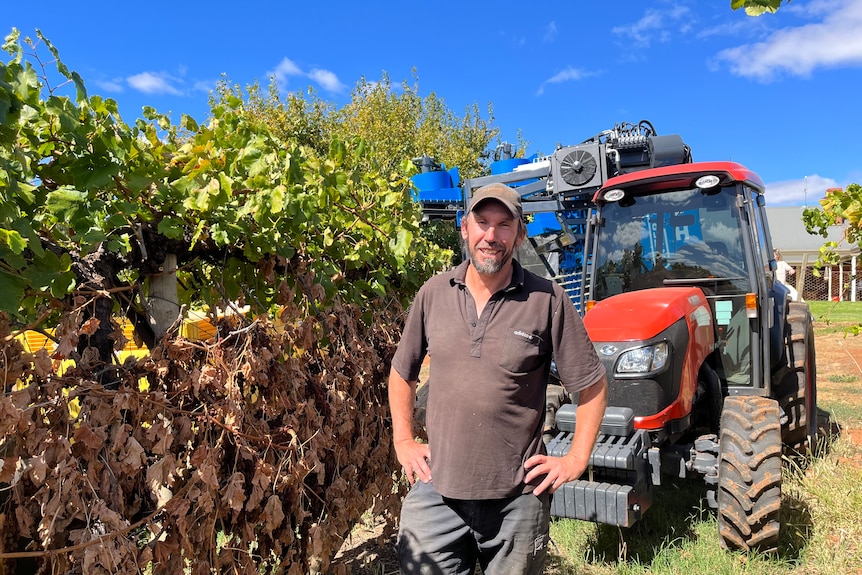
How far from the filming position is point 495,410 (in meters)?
2.46

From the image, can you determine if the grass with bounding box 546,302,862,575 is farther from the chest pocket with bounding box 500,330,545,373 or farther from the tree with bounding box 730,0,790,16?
the tree with bounding box 730,0,790,16

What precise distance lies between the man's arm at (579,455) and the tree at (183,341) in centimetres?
111

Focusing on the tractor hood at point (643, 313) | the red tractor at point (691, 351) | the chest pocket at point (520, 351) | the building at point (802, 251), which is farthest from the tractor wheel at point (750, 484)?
the building at point (802, 251)

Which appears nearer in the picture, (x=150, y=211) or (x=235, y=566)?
(x=150, y=211)

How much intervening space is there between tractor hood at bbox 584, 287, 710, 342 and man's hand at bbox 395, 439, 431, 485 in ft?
6.25

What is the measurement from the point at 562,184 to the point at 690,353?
3.11m

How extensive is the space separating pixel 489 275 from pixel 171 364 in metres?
1.27

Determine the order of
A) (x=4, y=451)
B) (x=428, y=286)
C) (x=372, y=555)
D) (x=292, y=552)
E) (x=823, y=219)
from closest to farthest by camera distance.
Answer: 1. (x=4, y=451)
2. (x=428, y=286)
3. (x=292, y=552)
4. (x=372, y=555)
5. (x=823, y=219)

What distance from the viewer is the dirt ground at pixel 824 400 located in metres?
4.10

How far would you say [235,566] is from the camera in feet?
9.43

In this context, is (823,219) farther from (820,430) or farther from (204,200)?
→ (204,200)

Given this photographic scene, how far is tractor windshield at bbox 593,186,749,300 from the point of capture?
4.74 metres

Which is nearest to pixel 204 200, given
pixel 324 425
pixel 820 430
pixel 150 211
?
pixel 150 211

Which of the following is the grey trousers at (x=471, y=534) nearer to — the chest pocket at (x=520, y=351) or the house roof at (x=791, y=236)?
the chest pocket at (x=520, y=351)
